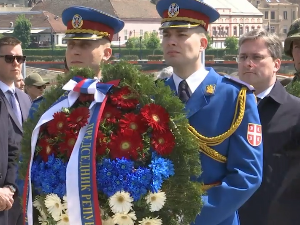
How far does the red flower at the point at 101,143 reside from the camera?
289cm

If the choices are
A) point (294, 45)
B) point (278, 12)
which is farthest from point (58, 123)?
point (278, 12)

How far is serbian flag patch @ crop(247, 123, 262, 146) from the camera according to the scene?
3.18 m

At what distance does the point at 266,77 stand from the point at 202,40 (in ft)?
2.69

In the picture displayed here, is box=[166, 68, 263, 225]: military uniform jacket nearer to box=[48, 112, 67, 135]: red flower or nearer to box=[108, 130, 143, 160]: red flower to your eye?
box=[108, 130, 143, 160]: red flower

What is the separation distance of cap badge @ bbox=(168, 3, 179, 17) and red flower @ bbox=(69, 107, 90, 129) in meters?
0.69

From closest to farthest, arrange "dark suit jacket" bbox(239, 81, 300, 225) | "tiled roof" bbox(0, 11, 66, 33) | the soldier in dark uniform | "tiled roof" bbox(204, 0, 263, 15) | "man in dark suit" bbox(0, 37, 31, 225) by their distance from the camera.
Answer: "dark suit jacket" bbox(239, 81, 300, 225), "man in dark suit" bbox(0, 37, 31, 225), the soldier in dark uniform, "tiled roof" bbox(204, 0, 263, 15), "tiled roof" bbox(0, 11, 66, 33)

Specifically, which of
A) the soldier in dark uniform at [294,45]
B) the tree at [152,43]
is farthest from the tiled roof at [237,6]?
the soldier in dark uniform at [294,45]

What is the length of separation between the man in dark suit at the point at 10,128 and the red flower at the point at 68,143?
1.67 metres

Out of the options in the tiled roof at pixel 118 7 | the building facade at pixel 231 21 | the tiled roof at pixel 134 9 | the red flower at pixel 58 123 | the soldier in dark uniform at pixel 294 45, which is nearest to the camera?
the red flower at pixel 58 123

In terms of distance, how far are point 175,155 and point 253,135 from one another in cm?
44

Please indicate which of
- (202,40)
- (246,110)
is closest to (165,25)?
(202,40)

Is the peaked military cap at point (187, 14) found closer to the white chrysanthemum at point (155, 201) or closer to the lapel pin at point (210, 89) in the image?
the lapel pin at point (210, 89)

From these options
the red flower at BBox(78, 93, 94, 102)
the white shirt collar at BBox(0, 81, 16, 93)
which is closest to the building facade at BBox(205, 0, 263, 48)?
the white shirt collar at BBox(0, 81, 16, 93)

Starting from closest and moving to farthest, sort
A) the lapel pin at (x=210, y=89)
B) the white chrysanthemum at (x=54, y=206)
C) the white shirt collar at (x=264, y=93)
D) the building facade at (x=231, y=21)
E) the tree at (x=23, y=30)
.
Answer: the white chrysanthemum at (x=54, y=206)
the lapel pin at (x=210, y=89)
the white shirt collar at (x=264, y=93)
the tree at (x=23, y=30)
the building facade at (x=231, y=21)
